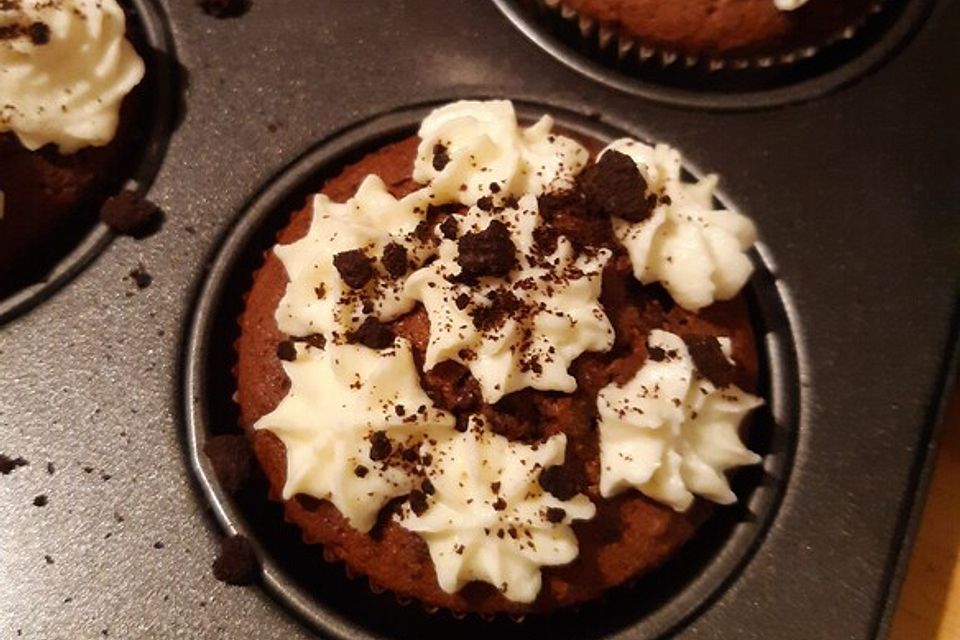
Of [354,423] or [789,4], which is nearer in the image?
[354,423]

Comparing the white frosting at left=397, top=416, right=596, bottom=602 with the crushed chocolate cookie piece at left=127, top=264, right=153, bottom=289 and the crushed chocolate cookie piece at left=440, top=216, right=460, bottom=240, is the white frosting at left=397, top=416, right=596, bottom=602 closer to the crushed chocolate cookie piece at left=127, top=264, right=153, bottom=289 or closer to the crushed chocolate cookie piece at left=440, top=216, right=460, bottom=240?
the crushed chocolate cookie piece at left=440, top=216, right=460, bottom=240

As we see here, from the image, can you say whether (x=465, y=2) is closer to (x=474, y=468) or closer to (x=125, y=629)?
(x=474, y=468)

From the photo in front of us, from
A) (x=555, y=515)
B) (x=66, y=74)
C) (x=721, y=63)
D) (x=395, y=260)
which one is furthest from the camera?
(x=721, y=63)

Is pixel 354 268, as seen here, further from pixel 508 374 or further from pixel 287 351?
pixel 508 374

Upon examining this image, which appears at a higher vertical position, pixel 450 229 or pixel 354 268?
pixel 450 229

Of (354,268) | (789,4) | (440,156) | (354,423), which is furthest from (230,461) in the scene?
(789,4)

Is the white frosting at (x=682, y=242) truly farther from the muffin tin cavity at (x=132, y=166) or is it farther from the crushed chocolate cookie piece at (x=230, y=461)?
the muffin tin cavity at (x=132, y=166)

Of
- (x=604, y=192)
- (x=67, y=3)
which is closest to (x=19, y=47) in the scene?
(x=67, y=3)
